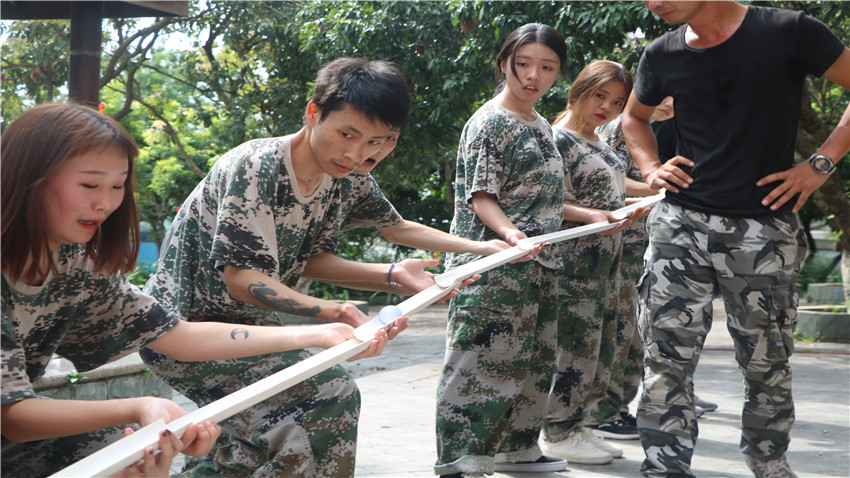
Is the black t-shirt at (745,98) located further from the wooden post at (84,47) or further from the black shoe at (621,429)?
the wooden post at (84,47)

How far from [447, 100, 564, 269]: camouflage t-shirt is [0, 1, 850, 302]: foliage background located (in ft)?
10.4

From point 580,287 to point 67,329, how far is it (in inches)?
95.5

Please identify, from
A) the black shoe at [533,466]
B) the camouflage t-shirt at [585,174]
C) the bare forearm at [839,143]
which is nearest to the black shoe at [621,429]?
the black shoe at [533,466]

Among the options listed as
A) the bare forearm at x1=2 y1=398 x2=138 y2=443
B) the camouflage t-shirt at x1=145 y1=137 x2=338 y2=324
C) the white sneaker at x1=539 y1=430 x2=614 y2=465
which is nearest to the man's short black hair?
the camouflage t-shirt at x1=145 y1=137 x2=338 y2=324

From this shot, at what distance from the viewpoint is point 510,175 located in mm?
3457

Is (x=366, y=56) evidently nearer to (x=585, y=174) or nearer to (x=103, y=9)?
(x=103, y=9)

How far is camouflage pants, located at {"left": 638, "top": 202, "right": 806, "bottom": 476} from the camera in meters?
3.00

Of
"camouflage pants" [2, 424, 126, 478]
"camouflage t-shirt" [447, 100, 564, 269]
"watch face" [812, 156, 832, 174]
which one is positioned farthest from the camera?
"camouflage t-shirt" [447, 100, 564, 269]

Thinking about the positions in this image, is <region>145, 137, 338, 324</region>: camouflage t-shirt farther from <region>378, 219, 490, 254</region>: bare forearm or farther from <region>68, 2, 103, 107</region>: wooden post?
<region>68, 2, 103, 107</region>: wooden post

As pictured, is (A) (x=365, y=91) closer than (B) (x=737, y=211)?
Yes

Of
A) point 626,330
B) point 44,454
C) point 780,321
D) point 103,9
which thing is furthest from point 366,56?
point 44,454

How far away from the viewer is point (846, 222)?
8484 mm

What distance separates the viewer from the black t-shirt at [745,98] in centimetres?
293

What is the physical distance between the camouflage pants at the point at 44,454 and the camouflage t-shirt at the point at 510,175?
1703mm
